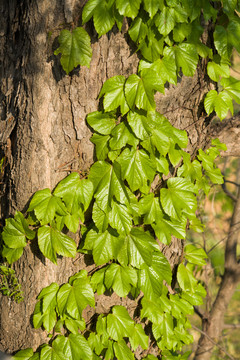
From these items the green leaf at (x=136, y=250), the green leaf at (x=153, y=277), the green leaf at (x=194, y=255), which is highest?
the green leaf at (x=136, y=250)

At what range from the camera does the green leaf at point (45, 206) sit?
4.67 feet

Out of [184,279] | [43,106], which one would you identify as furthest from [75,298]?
[43,106]

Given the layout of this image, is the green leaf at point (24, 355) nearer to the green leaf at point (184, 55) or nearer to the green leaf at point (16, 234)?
the green leaf at point (16, 234)

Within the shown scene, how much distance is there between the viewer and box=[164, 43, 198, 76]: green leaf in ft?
4.74

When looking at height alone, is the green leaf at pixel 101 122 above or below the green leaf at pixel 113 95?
below

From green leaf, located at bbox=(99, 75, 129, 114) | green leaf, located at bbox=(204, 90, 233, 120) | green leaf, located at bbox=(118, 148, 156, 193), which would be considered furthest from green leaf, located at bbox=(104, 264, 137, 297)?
green leaf, located at bbox=(204, 90, 233, 120)

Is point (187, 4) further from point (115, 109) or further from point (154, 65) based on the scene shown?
point (115, 109)

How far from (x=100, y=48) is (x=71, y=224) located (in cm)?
72

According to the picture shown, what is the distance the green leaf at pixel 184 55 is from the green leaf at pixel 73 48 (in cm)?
33

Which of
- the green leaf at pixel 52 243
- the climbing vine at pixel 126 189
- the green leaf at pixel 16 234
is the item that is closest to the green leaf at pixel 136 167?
the climbing vine at pixel 126 189

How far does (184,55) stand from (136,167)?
49 cm

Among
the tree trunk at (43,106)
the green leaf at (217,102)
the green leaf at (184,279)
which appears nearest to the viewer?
the tree trunk at (43,106)

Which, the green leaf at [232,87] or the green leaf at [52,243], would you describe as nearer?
the green leaf at [52,243]

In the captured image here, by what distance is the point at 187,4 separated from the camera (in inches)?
54.3
